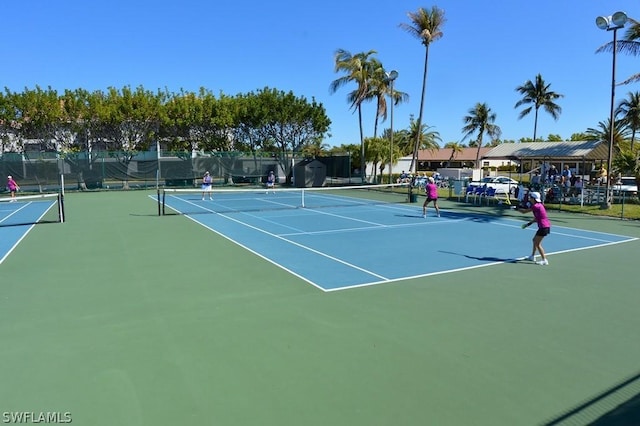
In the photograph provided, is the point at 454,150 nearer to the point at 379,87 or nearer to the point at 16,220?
the point at 379,87

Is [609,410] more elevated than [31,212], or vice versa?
[31,212]

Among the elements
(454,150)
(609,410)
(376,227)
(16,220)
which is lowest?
(609,410)

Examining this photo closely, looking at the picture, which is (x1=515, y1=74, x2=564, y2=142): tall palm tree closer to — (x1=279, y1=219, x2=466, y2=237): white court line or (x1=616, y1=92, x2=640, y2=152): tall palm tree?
(x1=616, y1=92, x2=640, y2=152): tall palm tree

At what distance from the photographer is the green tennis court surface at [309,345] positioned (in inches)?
166

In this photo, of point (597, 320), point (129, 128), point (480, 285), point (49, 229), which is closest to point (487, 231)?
point (480, 285)

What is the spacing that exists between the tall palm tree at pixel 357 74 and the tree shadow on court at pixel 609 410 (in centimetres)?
3306

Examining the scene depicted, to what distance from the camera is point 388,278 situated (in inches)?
344

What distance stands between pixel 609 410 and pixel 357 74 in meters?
35.1

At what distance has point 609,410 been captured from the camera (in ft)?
13.8

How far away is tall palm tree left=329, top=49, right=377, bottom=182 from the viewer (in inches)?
1453

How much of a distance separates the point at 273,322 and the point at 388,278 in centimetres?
306

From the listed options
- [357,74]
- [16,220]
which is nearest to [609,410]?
[16,220]

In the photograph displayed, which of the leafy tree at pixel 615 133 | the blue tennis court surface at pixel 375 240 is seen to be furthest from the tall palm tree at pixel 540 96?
the blue tennis court surface at pixel 375 240

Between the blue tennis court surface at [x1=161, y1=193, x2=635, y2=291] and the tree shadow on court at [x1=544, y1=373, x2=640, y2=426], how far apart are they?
435cm
